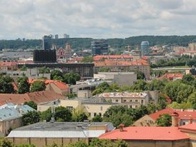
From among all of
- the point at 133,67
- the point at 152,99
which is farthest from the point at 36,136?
the point at 133,67

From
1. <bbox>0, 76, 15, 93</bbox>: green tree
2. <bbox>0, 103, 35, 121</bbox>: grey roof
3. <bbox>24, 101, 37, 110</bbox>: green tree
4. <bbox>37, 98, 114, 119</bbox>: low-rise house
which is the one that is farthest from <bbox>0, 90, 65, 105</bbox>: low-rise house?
<bbox>0, 76, 15, 93</bbox>: green tree

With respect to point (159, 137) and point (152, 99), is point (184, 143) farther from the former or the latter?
point (152, 99)

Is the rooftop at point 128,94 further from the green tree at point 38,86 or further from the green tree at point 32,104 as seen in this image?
the green tree at point 38,86

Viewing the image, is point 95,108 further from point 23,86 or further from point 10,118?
point 23,86

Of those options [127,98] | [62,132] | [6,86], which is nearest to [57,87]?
[6,86]

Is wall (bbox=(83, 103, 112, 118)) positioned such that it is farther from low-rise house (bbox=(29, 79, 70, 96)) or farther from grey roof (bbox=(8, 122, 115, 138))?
low-rise house (bbox=(29, 79, 70, 96))

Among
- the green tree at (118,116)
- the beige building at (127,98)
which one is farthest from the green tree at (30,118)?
the beige building at (127,98)

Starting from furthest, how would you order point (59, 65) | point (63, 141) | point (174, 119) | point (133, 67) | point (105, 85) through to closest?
1. point (133, 67)
2. point (59, 65)
3. point (105, 85)
4. point (63, 141)
5. point (174, 119)
